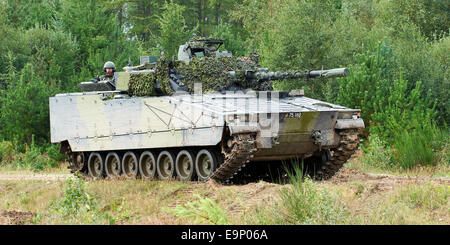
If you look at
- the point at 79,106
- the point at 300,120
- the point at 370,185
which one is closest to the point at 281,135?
the point at 300,120

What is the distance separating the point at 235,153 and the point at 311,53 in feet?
40.6

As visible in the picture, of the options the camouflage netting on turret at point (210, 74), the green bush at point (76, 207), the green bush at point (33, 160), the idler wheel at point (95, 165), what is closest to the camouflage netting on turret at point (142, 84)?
the camouflage netting on turret at point (210, 74)

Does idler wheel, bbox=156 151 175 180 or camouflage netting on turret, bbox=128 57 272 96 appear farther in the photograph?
camouflage netting on turret, bbox=128 57 272 96

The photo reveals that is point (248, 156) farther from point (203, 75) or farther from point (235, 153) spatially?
point (203, 75)

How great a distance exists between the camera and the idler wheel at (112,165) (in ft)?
54.0

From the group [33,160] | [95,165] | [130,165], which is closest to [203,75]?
[130,165]

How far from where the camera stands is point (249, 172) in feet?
50.1

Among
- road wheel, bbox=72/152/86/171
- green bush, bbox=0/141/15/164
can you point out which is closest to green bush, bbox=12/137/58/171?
green bush, bbox=0/141/15/164

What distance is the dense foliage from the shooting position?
17359 millimetres

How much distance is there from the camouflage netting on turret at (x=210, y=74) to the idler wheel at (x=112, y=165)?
2877 millimetres

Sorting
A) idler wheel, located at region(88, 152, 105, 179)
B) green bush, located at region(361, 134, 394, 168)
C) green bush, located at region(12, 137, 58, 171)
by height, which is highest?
green bush, located at region(361, 134, 394, 168)

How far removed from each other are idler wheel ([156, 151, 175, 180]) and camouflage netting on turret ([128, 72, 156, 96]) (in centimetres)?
159

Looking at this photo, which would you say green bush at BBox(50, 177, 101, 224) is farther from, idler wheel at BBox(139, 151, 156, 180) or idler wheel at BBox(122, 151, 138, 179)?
idler wheel at BBox(122, 151, 138, 179)

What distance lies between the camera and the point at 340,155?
548 inches
